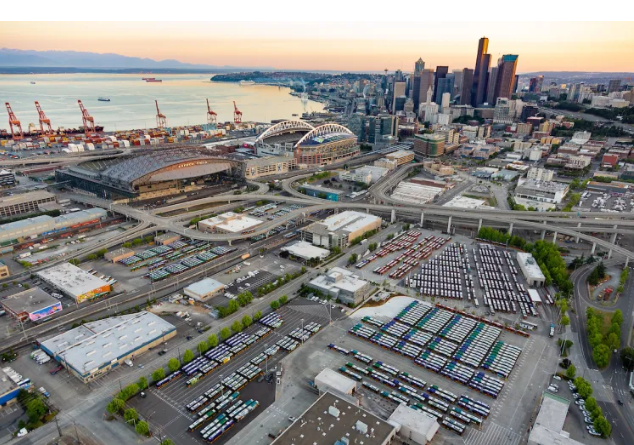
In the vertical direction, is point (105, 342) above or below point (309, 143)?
below

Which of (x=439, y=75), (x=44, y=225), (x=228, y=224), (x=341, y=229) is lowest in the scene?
(x=228, y=224)

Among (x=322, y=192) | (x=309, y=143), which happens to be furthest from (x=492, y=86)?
(x=322, y=192)

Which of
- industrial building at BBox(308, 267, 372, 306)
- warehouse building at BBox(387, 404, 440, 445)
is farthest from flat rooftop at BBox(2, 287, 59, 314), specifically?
warehouse building at BBox(387, 404, 440, 445)

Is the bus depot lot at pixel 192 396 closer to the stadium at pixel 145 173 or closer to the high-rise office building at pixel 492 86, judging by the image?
the stadium at pixel 145 173

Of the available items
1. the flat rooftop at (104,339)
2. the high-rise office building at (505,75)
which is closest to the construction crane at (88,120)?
the flat rooftop at (104,339)

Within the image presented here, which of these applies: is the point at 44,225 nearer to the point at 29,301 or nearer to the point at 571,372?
the point at 29,301

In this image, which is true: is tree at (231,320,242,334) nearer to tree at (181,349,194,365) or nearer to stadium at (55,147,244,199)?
tree at (181,349,194,365)
